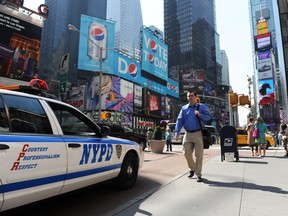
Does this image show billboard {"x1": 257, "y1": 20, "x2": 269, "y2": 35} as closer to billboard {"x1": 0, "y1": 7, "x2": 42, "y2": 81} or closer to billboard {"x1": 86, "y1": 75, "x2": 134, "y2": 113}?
Answer: billboard {"x1": 86, "y1": 75, "x2": 134, "y2": 113}

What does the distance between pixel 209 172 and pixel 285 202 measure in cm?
296

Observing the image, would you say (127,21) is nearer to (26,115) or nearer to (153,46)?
(153,46)

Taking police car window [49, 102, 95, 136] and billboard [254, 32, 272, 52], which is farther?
billboard [254, 32, 272, 52]

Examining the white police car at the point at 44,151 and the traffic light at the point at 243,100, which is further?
the traffic light at the point at 243,100

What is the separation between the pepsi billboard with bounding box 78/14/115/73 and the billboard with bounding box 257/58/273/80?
184 ft

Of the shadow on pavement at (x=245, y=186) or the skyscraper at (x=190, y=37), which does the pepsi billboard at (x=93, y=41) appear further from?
the skyscraper at (x=190, y=37)

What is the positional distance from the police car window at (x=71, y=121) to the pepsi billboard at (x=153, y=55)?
57633mm

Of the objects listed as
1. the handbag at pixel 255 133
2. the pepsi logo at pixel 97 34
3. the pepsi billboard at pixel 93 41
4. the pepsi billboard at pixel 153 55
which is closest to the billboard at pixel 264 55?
the pepsi billboard at pixel 153 55

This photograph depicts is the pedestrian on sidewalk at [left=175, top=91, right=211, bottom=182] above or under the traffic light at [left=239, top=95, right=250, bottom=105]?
under

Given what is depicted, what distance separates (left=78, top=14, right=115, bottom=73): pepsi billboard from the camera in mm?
46031

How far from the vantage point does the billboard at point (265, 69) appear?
275 ft

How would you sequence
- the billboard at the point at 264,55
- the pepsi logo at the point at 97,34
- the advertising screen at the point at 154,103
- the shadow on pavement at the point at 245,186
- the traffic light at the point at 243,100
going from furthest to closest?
the billboard at the point at 264,55 → the advertising screen at the point at 154,103 → the pepsi logo at the point at 97,34 → the traffic light at the point at 243,100 → the shadow on pavement at the point at 245,186

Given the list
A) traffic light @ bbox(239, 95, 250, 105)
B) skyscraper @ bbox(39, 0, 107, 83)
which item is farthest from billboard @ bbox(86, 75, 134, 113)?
skyscraper @ bbox(39, 0, 107, 83)

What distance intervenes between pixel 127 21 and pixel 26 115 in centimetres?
11816
